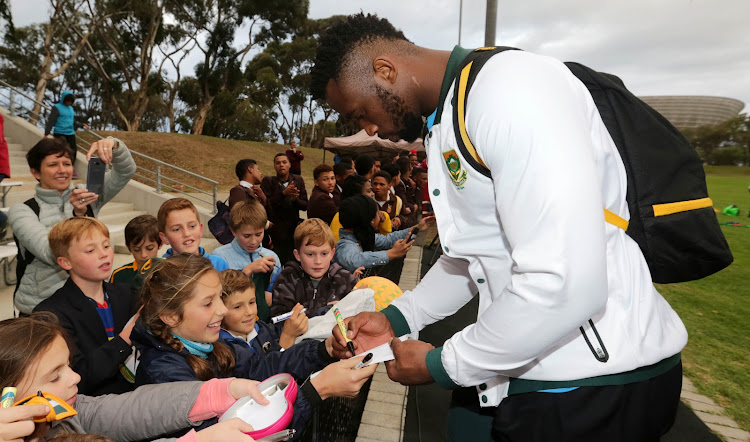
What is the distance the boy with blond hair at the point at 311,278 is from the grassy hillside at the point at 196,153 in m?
17.6

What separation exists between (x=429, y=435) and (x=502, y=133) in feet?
9.09

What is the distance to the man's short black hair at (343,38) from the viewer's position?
164 cm

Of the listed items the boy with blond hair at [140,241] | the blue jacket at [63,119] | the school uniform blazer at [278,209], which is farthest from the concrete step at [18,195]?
the boy with blond hair at [140,241]

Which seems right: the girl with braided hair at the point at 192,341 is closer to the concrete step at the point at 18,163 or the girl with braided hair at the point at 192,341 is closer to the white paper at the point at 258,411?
the white paper at the point at 258,411

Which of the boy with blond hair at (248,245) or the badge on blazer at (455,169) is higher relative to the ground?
the badge on blazer at (455,169)

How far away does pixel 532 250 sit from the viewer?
1.01 metres

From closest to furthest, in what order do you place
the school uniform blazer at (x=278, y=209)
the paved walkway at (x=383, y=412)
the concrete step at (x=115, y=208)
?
the paved walkway at (x=383, y=412)
the school uniform blazer at (x=278, y=209)
the concrete step at (x=115, y=208)

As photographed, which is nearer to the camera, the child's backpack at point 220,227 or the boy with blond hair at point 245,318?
the boy with blond hair at point 245,318

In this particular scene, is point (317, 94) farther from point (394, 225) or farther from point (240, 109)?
point (240, 109)

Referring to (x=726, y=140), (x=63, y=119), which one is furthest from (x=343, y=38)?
(x=726, y=140)

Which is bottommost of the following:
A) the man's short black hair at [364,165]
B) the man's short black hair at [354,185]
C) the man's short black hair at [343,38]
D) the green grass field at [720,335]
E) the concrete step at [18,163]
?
the green grass field at [720,335]

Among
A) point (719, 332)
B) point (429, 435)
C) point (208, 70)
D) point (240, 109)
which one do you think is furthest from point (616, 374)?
point (240, 109)

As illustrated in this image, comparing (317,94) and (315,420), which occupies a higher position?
(317,94)

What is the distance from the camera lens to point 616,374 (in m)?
1.19
